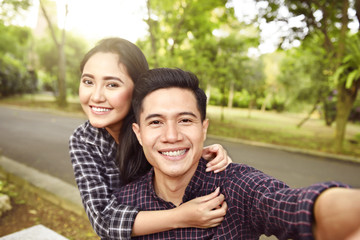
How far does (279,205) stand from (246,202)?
0.27m

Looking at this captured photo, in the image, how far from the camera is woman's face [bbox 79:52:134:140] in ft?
5.90

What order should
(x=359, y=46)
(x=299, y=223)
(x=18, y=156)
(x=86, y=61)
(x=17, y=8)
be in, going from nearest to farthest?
(x=299, y=223), (x=86, y=61), (x=18, y=156), (x=359, y=46), (x=17, y=8)

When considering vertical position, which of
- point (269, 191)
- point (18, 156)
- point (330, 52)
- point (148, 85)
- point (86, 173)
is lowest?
point (18, 156)

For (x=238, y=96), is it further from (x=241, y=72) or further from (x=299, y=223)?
(x=299, y=223)

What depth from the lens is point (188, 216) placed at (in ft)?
4.37

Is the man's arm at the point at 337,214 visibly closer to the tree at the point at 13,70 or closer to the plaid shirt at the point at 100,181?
the plaid shirt at the point at 100,181

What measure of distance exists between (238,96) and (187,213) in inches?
967

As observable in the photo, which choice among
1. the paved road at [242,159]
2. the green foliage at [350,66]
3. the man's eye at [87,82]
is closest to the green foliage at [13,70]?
the paved road at [242,159]

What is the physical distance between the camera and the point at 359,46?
700cm

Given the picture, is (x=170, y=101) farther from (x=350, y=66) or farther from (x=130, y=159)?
(x=350, y=66)

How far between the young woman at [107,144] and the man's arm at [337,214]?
68cm

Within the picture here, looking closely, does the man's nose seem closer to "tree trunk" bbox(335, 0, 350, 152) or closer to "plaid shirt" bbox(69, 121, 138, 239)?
"plaid shirt" bbox(69, 121, 138, 239)

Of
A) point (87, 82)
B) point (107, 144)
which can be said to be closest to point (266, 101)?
point (107, 144)

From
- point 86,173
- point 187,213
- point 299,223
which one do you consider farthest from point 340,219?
point 86,173
